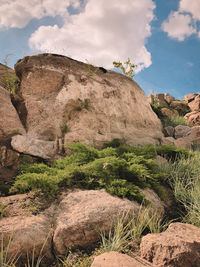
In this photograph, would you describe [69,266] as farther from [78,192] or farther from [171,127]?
[171,127]

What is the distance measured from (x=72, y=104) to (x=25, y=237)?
464 centimetres

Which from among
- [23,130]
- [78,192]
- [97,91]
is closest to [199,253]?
[78,192]

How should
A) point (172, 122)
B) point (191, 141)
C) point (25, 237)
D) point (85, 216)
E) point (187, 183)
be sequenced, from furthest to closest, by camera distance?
point (172, 122), point (191, 141), point (187, 183), point (85, 216), point (25, 237)

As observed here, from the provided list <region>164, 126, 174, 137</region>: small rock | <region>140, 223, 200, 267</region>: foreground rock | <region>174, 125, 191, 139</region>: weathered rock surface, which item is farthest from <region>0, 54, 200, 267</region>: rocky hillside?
<region>174, 125, 191, 139</region>: weathered rock surface

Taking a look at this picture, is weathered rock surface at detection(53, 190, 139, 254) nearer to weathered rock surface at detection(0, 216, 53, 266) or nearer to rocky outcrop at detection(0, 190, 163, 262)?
rocky outcrop at detection(0, 190, 163, 262)

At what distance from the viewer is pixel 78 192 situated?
11.7ft

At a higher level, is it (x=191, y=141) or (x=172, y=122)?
(x=172, y=122)

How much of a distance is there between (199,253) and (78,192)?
2.04 meters

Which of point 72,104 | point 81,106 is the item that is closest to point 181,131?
point 81,106

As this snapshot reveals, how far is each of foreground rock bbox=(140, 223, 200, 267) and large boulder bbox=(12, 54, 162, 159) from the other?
3.64 meters

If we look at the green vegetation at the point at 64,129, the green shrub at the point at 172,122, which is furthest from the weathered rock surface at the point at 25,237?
the green shrub at the point at 172,122

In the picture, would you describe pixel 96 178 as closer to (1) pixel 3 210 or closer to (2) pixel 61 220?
(2) pixel 61 220

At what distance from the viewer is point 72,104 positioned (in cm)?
659

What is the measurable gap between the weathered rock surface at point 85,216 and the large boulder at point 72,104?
234cm
